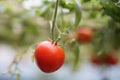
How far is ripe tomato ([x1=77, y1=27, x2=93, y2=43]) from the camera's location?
1.60m

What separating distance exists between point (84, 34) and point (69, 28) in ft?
2.51

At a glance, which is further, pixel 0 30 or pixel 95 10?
pixel 0 30

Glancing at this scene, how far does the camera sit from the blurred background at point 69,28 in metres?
0.83

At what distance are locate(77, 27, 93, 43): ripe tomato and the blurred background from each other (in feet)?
0.06

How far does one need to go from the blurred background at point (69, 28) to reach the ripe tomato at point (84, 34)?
17mm

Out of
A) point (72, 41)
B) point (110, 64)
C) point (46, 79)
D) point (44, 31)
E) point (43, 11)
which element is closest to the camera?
point (72, 41)

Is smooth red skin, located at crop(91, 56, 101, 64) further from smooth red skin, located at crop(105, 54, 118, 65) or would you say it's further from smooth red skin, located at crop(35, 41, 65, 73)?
smooth red skin, located at crop(35, 41, 65, 73)

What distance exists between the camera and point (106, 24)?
134 cm

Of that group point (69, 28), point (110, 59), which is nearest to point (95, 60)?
point (110, 59)

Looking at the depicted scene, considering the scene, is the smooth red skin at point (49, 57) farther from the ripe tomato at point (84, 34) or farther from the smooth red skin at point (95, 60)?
the smooth red skin at point (95, 60)

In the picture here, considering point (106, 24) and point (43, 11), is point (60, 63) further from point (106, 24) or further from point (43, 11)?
point (106, 24)

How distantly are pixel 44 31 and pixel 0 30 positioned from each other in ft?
1.22

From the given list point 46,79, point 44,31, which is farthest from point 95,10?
point 46,79

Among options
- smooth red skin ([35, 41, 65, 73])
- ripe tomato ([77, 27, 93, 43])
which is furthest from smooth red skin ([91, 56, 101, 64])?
smooth red skin ([35, 41, 65, 73])
